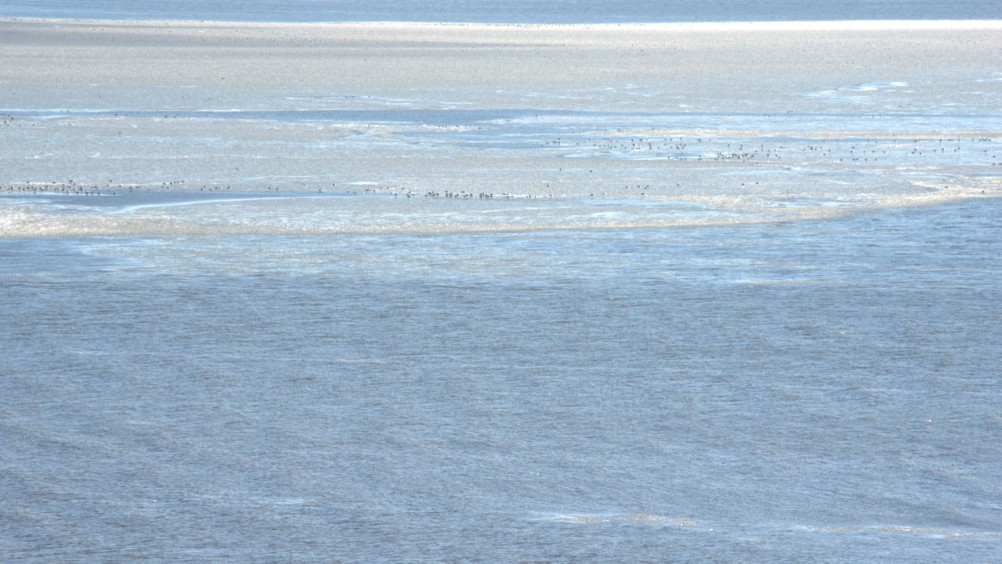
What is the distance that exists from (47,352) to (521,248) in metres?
4.15

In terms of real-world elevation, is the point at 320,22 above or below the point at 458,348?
below

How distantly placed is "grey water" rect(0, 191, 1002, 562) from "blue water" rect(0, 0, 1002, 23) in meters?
54.0

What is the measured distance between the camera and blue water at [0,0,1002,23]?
65875mm

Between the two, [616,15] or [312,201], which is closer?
[312,201]

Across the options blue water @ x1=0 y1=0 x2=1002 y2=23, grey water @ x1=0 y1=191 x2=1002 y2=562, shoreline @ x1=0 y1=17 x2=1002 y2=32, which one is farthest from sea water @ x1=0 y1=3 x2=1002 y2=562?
blue water @ x1=0 y1=0 x2=1002 y2=23

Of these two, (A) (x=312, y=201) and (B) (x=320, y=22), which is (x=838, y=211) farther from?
(B) (x=320, y=22)

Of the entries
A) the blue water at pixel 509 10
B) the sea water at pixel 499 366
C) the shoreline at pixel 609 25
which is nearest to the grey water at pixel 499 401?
the sea water at pixel 499 366

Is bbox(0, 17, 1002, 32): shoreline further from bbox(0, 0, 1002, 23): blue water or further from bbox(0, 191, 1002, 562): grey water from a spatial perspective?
bbox(0, 191, 1002, 562): grey water

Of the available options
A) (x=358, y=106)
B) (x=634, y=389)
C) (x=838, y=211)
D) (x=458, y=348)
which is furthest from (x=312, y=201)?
(x=358, y=106)

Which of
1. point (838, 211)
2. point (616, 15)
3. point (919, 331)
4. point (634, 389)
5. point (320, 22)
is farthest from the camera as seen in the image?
point (616, 15)

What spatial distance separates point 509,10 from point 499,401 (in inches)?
2685

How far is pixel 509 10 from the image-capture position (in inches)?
2913

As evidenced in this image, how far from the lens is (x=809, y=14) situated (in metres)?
71.8

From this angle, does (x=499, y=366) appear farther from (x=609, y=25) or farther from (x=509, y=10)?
(x=509, y=10)
